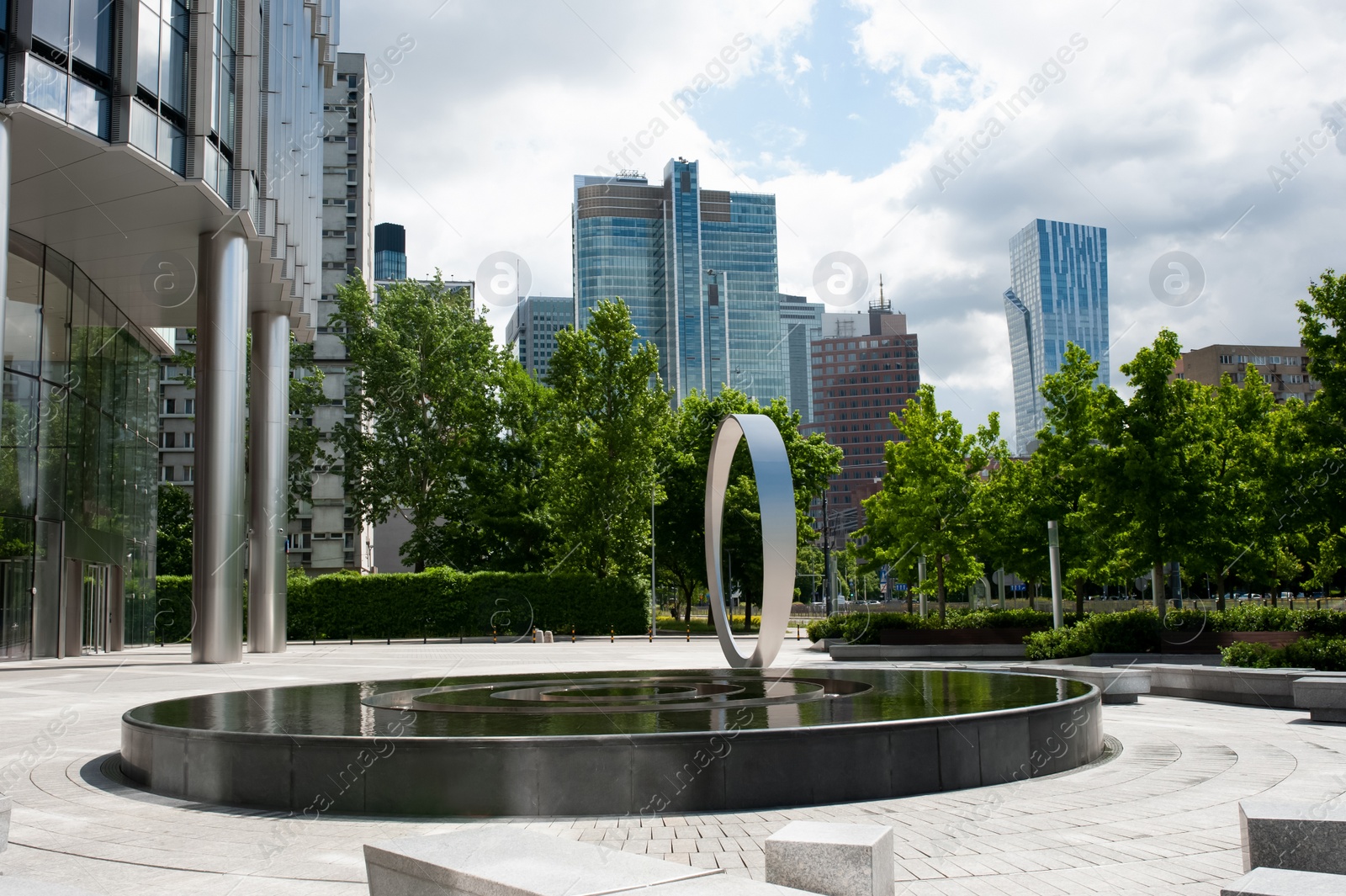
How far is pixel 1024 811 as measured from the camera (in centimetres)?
852

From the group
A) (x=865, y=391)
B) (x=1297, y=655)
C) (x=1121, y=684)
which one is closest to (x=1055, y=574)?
(x=1297, y=655)

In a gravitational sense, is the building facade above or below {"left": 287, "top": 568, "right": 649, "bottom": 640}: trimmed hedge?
above

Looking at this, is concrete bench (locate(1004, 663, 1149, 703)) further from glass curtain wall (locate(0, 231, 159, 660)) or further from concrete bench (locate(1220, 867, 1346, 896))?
glass curtain wall (locate(0, 231, 159, 660))

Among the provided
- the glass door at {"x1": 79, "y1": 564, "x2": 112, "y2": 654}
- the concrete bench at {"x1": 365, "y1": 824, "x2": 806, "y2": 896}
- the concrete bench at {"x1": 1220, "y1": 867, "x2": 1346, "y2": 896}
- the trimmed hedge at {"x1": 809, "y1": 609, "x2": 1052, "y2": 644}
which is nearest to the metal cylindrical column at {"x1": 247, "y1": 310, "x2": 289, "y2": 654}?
the glass door at {"x1": 79, "y1": 564, "x2": 112, "y2": 654}

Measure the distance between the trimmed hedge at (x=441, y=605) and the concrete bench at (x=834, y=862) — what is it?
45.7m

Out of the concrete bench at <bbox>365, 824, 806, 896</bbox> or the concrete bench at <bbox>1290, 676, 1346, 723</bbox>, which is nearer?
the concrete bench at <bbox>365, 824, 806, 896</bbox>

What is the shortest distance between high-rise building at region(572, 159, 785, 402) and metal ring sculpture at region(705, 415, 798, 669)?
157 m

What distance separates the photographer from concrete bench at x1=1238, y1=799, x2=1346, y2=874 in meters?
5.65

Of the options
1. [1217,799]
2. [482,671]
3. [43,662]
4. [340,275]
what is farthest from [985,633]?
[340,275]

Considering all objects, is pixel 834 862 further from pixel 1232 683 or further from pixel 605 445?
pixel 605 445

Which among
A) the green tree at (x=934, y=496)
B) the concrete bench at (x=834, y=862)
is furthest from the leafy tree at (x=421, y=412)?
the concrete bench at (x=834, y=862)

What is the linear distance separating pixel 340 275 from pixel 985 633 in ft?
193

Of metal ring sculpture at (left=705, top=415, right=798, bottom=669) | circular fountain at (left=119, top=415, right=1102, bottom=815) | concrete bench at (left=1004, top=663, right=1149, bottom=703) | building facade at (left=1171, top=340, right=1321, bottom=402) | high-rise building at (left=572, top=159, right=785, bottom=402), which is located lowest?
concrete bench at (left=1004, top=663, right=1149, bottom=703)

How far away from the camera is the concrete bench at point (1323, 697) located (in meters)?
14.3
